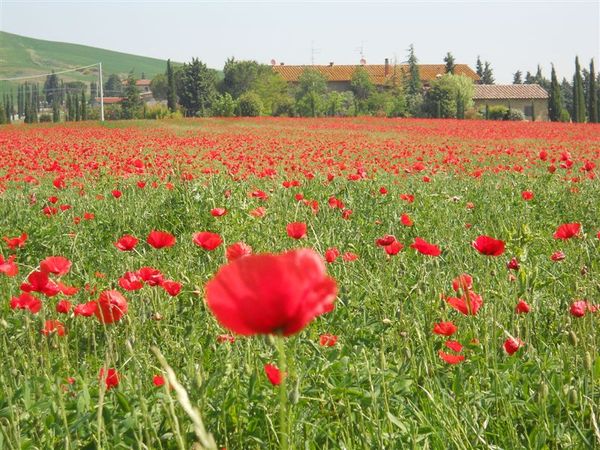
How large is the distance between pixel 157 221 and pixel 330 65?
93146 mm

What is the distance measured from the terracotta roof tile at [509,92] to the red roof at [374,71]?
1006 centimetres

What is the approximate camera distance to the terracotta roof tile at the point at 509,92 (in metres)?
A: 78.7

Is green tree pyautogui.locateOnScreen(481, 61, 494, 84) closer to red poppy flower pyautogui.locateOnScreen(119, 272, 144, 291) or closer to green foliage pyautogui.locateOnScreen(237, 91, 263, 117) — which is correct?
green foliage pyautogui.locateOnScreen(237, 91, 263, 117)

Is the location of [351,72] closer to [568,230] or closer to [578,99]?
[578,99]

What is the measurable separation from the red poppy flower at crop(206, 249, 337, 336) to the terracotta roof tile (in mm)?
79663

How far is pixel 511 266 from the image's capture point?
2582mm

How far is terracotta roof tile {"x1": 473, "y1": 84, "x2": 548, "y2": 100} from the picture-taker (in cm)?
7869

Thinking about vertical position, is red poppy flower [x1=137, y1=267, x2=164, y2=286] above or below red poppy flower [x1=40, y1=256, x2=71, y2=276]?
below

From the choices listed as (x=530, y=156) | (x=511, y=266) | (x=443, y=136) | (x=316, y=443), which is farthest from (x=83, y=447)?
(x=443, y=136)

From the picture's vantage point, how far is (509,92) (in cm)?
7981

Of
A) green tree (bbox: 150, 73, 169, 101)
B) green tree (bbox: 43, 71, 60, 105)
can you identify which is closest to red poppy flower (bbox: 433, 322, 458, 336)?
green tree (bbox: 150, 73, 169, 101)

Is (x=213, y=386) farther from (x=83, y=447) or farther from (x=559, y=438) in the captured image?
(x=559, y=438)

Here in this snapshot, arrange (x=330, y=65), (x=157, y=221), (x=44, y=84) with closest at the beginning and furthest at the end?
(x=157, y=221) < (x=330, y=65) < (x=44, y=84)

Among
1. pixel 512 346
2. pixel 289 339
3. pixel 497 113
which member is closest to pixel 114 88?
pixel 497 113
